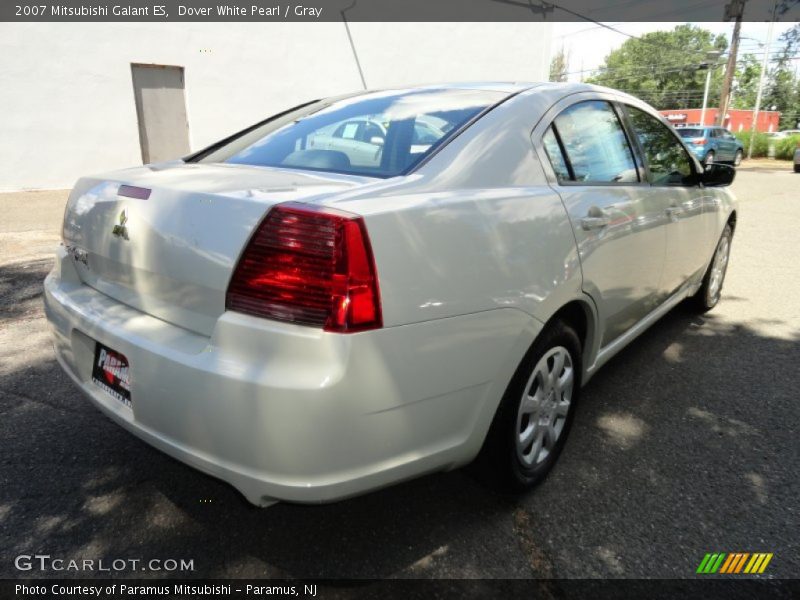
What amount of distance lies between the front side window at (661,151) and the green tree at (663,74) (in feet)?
292

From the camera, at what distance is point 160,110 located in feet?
40.9

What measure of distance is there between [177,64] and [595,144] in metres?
11.8

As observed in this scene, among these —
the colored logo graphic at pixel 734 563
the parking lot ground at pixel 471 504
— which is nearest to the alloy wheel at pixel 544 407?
the parking lot ground at pixel 471 504

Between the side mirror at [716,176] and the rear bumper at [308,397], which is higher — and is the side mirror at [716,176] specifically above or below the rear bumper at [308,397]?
above

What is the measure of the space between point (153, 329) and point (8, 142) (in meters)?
11.5

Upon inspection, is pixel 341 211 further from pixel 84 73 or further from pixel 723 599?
pixel 84 73

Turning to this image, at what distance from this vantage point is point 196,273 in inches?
68.2

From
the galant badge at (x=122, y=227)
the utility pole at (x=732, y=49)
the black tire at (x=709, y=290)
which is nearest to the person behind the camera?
the galant badge at (x=122, y=227)

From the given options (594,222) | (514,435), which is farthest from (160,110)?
(514,435)

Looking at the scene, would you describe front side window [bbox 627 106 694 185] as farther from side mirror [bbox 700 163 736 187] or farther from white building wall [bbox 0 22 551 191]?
white building wall [bbox 0 22 551 191]

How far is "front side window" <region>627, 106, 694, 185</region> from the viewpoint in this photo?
128 inches

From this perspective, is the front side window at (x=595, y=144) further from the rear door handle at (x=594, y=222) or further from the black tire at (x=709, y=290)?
the black tire at (x=709, y=290)

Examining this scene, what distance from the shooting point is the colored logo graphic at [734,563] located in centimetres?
204

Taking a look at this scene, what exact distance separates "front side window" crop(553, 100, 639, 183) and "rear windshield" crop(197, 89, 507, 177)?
37cm
